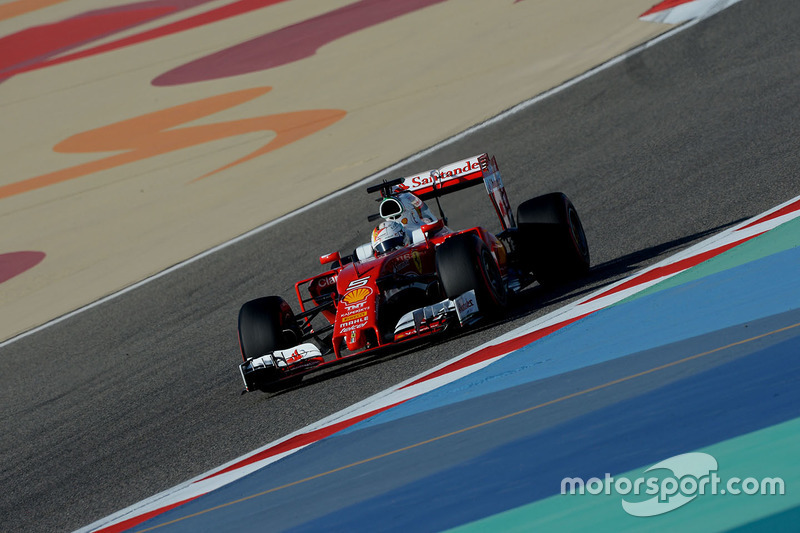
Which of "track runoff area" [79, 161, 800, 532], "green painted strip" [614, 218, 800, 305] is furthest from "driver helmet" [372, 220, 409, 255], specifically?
"green painted strip" [614, 218, 800, 305]

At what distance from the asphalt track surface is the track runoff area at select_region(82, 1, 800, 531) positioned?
74cm

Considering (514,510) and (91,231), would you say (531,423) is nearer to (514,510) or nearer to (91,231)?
(514,510)

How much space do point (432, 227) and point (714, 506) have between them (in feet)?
17.3

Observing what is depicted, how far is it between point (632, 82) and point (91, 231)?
29.6 feet

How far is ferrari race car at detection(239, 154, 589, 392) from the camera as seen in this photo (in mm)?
7879

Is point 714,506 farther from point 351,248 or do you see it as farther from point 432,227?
point 351,248

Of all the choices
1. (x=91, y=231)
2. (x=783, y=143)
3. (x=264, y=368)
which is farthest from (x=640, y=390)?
(x=91, y=231)

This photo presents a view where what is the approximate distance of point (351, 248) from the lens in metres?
13.7

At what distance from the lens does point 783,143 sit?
39.2 ft

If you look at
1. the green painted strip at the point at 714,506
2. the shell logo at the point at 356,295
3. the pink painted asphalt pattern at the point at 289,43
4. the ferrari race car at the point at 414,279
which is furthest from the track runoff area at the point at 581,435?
the pink painted asphalt pattern at the point at 289,43

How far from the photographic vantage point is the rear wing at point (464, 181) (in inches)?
384

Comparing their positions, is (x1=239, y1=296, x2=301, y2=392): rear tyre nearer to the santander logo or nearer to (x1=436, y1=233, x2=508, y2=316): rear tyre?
(x1=436, y1=233, x2=508, y2=316): rear tyre

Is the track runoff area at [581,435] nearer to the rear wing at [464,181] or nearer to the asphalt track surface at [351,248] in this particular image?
the asphalt track surface at [351,248]

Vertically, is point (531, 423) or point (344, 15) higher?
point (344, 15)
